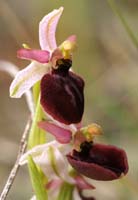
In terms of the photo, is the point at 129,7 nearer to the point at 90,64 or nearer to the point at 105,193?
the point at 90,64

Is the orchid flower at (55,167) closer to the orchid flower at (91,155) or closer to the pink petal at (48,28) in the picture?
the orchid flower at (91,155)

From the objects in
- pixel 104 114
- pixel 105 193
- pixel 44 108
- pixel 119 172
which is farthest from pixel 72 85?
pixel 104 114

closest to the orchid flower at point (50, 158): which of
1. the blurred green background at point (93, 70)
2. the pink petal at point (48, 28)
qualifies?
the pink petal at point (48, 28)

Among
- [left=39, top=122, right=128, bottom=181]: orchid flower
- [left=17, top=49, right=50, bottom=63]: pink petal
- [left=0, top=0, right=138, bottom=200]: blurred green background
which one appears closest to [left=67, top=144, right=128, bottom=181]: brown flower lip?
[left=39, top=122, right=128, bottom=181]: orchid flower

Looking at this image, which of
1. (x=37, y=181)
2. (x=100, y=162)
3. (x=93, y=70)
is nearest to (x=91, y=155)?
(x=100, y=162)

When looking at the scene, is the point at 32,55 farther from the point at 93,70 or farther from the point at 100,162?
the point at 93,70

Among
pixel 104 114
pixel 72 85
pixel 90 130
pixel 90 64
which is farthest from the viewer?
pixel 90 64
